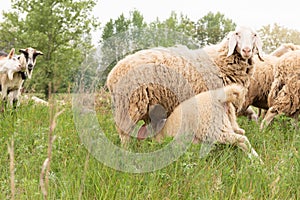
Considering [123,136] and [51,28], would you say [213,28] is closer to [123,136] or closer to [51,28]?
[51,28]

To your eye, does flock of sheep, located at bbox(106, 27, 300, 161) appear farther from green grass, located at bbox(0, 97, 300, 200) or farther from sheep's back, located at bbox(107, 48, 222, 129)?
green grass, located at bbox(0, 97, 300, 200)

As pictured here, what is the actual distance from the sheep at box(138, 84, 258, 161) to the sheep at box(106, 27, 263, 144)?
0.32 m

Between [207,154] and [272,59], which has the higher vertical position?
[272,59]

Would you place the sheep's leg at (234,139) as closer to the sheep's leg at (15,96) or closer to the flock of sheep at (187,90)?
the flock of sheep at (187,90)

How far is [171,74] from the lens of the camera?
15.0ft

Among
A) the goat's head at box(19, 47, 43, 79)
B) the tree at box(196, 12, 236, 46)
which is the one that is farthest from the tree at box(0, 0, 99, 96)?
the goat's head at box(19, 47, 43, 79)

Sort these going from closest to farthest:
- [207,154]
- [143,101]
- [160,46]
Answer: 1. [207,154]
2. [143,101]
3. [160,46]

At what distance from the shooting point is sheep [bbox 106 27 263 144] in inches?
167

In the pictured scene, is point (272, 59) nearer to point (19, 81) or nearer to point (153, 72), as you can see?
point (153, 72)

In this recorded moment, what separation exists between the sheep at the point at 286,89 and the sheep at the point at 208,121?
171 centimetres

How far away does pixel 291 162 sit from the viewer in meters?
3.27

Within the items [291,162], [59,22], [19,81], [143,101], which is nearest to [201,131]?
[143,101]

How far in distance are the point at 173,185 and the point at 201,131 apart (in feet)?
4.41

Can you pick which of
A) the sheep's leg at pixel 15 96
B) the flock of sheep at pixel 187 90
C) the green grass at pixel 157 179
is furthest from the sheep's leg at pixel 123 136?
the sheep's leg at pixel 15 96
